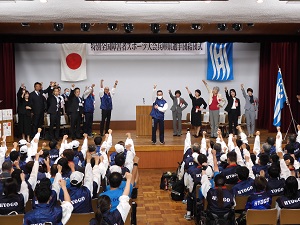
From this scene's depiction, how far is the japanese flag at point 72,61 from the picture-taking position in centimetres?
1550

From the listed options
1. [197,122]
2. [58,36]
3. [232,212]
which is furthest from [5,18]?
[232,212]

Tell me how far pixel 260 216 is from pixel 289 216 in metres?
0.40

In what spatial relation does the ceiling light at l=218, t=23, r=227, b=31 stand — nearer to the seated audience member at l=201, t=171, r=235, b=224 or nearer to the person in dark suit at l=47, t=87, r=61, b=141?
the person in dark suit at l=47, t=87, r=61, b=141

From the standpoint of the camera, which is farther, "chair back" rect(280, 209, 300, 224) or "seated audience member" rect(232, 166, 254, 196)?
"seated audience member" rect(232, 166, 254, 196)

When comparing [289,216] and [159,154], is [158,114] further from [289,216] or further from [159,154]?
[289,216]

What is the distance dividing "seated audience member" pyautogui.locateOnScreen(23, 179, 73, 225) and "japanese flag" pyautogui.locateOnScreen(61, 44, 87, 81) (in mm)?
11002

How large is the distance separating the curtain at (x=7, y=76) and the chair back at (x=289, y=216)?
11.2 metres

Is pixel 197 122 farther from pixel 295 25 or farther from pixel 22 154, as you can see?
pixel 22 154

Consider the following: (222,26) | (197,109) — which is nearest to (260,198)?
(222,26)

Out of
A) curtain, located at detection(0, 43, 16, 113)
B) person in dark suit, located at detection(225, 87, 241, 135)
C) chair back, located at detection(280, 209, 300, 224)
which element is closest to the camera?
chair back, located at detection(280, 209, 300, 224)

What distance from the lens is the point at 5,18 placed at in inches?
410

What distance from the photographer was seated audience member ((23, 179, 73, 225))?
4.54 metres

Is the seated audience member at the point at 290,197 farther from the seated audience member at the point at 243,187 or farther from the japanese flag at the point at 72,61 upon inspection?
the japanese flag at the point at 72,61

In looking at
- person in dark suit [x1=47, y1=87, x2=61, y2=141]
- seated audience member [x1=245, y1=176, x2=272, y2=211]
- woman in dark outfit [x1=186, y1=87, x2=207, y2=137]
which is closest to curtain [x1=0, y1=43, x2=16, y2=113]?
person in dark suit [x1=47, y1=87, x2=61, y2=141]
